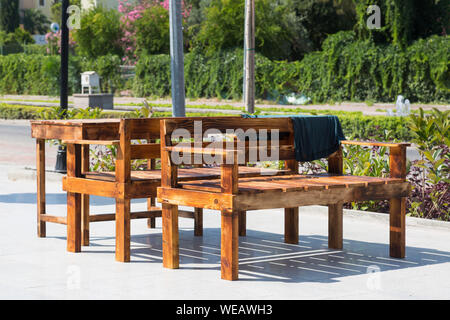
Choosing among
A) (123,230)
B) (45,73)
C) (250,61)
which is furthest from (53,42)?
(123,230)

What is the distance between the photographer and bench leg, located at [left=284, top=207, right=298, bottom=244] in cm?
816

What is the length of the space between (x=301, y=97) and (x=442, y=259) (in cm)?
3122

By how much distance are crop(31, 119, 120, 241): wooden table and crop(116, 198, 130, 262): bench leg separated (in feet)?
3.01

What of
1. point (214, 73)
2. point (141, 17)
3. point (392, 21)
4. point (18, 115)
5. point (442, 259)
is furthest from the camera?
point (141, 17)

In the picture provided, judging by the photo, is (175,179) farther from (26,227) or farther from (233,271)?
(26,227)

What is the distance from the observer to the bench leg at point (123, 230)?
7223 mm

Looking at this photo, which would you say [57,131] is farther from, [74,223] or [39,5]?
[39,5]

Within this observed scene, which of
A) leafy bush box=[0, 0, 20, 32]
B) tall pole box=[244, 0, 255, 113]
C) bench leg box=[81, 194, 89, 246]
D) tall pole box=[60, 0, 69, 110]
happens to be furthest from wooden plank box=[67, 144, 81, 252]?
leafy bush box=[0, 0, 20, 32]

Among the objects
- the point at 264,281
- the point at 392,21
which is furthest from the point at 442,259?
the point at 392,21

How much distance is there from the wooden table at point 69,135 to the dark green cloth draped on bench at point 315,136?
1.38 meters

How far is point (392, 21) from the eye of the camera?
36.2 meters

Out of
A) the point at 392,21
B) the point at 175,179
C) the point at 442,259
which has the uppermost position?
the point at 392,21

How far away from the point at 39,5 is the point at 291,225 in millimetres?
87438

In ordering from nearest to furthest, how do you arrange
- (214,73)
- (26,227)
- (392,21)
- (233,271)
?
1. (233,271)
2. (26,227)
3. (392,21)
4. (214,73)
